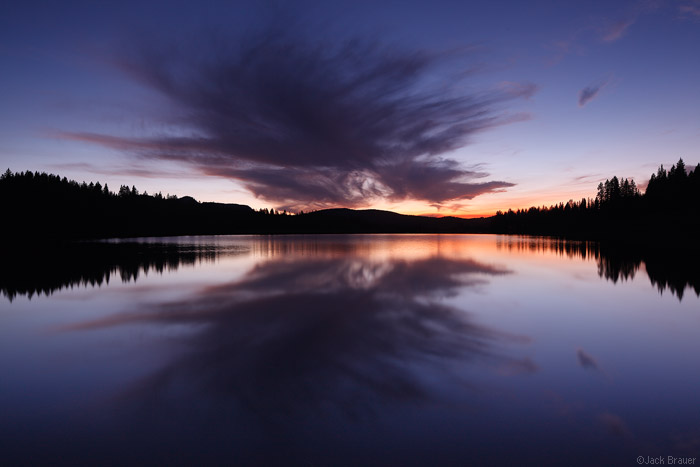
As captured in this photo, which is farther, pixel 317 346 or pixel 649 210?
pixel 649 210

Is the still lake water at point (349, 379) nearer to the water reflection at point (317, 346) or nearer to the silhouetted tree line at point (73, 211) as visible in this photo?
the water reflection at point (317, 346)

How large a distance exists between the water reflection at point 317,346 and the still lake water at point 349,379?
8 cm

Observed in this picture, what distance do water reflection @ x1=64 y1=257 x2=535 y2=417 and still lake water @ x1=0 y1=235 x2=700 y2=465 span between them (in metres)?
0.08

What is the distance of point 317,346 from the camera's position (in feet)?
39.8

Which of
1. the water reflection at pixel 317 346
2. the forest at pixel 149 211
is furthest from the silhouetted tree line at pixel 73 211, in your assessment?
the water reflection at pixel 317 346

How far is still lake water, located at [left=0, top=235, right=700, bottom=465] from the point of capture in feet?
21.3

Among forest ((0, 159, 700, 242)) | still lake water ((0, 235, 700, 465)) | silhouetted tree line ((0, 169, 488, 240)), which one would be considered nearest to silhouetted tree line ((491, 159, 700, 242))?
forest ((0, 159, 700, 242))

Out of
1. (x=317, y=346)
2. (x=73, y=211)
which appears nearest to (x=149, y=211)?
(x=73, y=211)

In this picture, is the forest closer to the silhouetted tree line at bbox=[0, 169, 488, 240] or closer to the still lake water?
the silhouetted tree line at bbox=[0, 169, 488, 240]

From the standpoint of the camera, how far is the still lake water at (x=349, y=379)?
21.3ft

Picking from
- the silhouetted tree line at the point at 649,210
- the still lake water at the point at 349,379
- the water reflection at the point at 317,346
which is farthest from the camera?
the silhouetted tree line at the point at 649,210

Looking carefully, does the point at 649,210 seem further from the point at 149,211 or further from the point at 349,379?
the point at 149,211

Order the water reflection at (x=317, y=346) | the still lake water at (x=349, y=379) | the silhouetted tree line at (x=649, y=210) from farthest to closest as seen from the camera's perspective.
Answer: the silhouetted tree line at (x=649, y=210) → the water reflection at (x=317, y=346) → the still lake water at (x=349, y=379)

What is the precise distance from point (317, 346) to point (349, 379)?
297 cm
